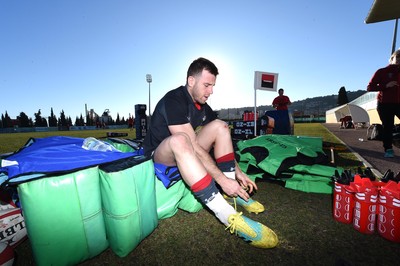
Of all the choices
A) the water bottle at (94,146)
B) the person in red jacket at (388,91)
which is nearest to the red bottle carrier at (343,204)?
the water bottle at (94,146)

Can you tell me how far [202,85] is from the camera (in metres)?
2.19

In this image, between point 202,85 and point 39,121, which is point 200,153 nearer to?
point 202,85

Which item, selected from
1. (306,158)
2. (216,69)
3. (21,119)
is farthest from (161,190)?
(21,119)

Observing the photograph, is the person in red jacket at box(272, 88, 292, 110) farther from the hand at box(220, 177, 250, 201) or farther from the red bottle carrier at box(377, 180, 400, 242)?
the hand at box(220, 177, 250, 201)

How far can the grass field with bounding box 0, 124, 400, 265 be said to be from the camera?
55.3 inches

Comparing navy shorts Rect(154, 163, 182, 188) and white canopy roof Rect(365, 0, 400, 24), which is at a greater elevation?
white canopy roof Rect(365, 0, 400, 24)

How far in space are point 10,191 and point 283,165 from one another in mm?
2952

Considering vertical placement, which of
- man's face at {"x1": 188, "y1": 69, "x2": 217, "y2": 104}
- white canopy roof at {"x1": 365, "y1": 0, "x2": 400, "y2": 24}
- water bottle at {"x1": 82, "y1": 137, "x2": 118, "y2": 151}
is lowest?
water bottle at {"x1": 82, "y1": 137, "x2": 118, "y2": 151}

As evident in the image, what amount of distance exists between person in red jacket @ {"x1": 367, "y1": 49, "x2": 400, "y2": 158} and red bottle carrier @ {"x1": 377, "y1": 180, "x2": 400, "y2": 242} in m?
3.69

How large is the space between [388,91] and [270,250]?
15.4ft

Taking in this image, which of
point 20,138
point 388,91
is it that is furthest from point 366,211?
point 20,138

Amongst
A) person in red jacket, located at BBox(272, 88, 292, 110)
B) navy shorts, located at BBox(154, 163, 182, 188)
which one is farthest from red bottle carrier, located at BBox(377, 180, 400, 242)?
person in red jacket, located at BBox(272, 88, 292, 110)

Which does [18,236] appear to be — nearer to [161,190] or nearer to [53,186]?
[53,186]

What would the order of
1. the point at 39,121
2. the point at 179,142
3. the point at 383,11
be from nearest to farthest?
1. the point at 179,142
2. the point at 383,11
3. the point at 39,121
